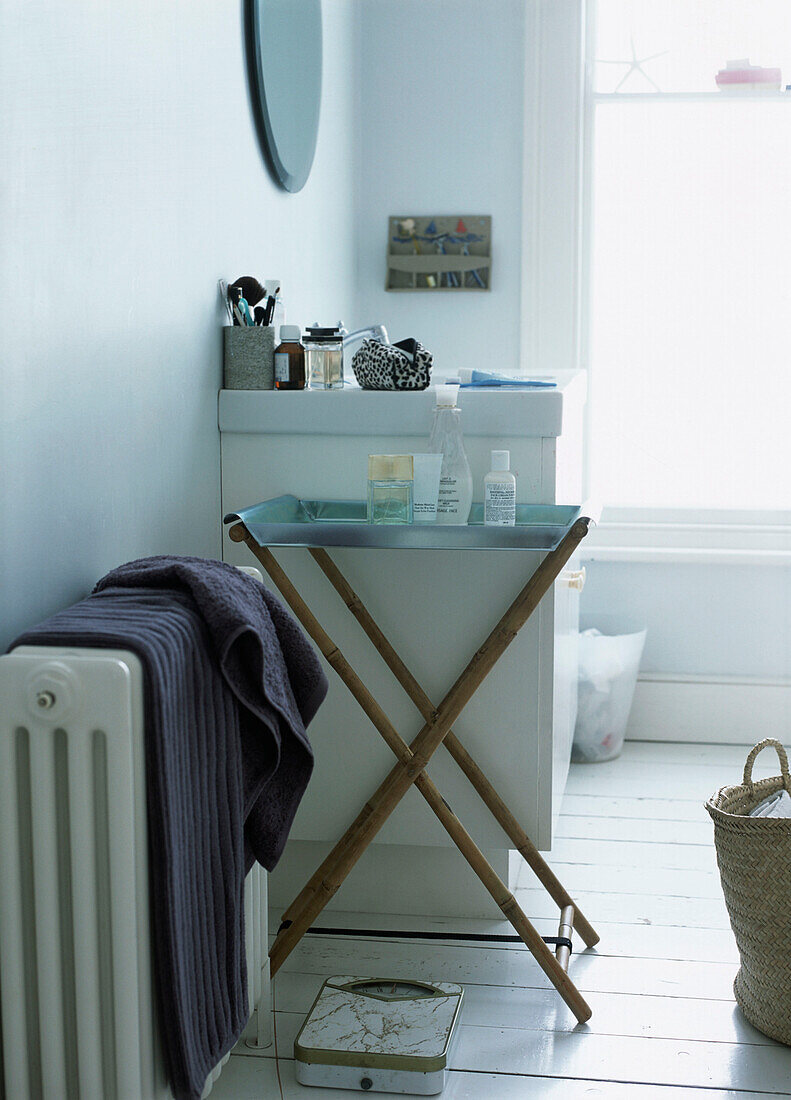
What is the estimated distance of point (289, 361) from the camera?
2039 millimetres

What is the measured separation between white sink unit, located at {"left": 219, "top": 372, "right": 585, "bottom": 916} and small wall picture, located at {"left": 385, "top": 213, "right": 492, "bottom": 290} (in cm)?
125

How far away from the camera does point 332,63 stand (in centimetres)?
283

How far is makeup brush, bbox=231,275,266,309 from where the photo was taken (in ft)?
6.68

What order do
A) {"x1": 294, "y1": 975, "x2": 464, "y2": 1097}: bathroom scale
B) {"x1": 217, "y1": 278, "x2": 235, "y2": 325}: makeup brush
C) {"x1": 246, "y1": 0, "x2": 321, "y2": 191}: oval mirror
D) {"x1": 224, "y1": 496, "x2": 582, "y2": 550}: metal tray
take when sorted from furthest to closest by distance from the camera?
{"x1": 246, "y1": 0, "x2": 321, "y2": 191}: oval mirror, {"x1": 217, "y1": 278, "x2": 235, "y2": 325}: makeup brush, {"x1": 224, "y1": 496, "x2": 582, "y2": 550}: metal tray, {"x1": 294, "y1": 975, "x2": 464, "y2": 1097}: bathroom scale

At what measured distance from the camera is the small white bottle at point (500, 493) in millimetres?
1775

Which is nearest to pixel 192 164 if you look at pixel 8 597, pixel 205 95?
pixel 205 95

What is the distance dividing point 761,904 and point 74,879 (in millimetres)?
1016

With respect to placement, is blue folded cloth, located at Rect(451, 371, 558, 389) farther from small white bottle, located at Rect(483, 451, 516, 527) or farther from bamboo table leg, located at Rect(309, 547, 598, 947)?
bamboo table leg, located at Rect(309, 547, 598, 947)

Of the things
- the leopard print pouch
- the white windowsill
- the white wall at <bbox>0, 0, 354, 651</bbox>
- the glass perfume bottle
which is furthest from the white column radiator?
the white windowsill

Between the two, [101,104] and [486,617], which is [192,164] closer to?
[101,104]

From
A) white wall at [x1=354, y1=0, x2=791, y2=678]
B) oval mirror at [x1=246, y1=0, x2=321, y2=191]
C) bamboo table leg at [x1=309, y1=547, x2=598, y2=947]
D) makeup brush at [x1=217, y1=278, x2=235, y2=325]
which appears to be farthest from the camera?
white wall at [x1=354, y1=0, x2=791, y2=678]

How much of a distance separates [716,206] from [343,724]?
6.33ft

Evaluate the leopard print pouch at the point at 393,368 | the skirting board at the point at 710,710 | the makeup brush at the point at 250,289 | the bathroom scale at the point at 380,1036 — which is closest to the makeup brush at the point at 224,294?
the makeup brush at the point at 250,289

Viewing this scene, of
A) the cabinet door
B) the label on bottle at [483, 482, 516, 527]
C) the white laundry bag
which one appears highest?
the label on bottle at [483, 482, 516, 527]
